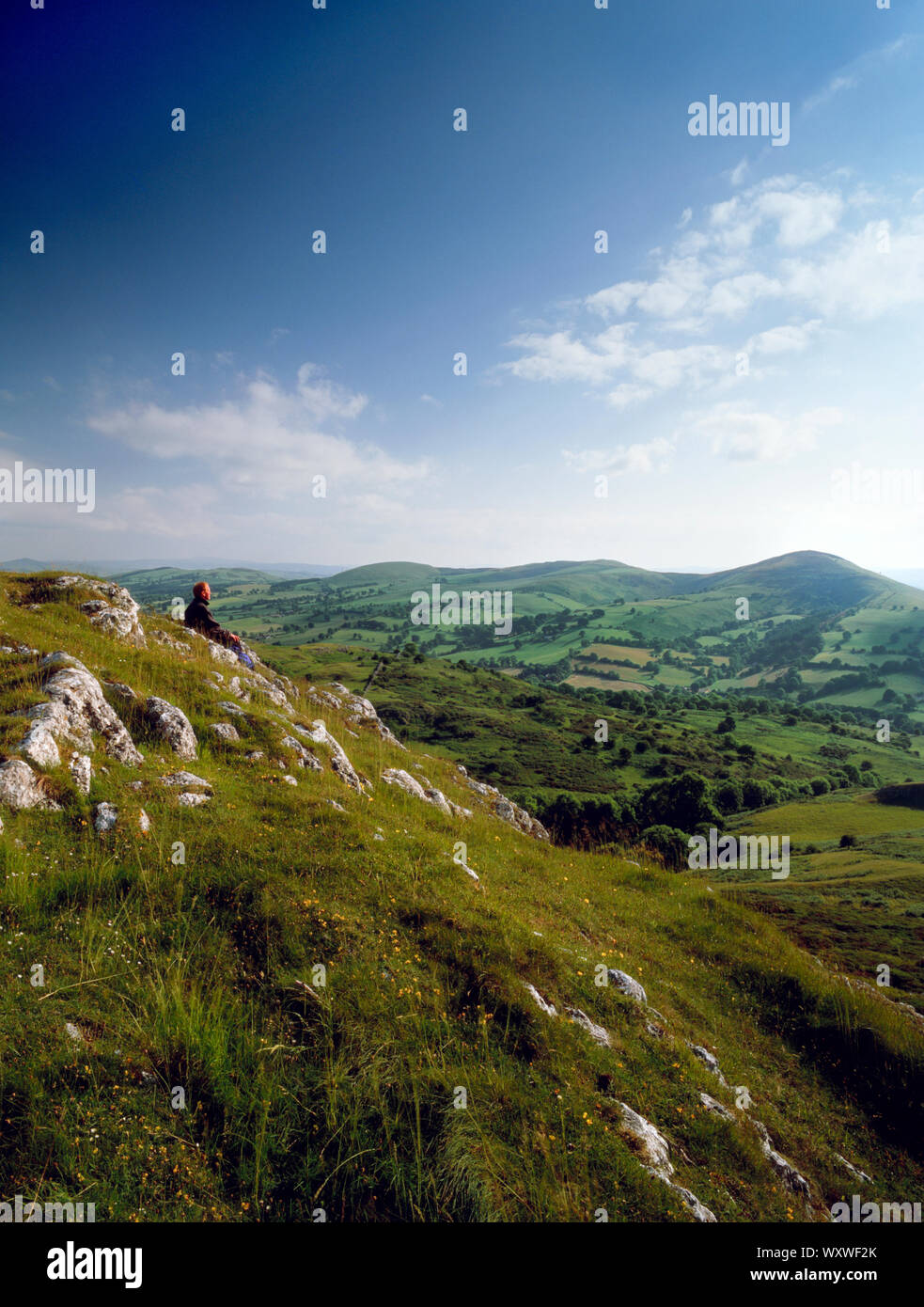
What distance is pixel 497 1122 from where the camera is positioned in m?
5.73

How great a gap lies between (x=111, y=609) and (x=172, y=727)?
8.91 m

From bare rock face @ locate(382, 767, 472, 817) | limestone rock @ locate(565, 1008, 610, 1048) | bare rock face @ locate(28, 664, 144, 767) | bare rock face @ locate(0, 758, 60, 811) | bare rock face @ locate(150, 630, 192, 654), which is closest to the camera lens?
limestone rock @ locate(565, 1008, 610, 1048)

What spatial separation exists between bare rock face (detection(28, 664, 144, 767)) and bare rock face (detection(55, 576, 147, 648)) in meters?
6.46

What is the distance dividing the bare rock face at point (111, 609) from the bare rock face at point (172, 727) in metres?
5.99

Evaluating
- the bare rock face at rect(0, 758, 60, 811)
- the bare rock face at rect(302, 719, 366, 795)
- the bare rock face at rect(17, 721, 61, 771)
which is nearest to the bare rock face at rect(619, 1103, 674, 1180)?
the bare rock face at rect(302, 719, 366, 795)

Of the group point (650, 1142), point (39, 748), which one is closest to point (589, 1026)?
point (650, 1142)

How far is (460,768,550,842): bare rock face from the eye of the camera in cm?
2284

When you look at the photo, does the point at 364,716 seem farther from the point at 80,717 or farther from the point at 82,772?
the point at 82,772

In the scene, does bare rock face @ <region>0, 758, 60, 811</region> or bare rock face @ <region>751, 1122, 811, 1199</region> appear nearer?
bare rock face @ <region>751, 1122, 811, 1199</region>

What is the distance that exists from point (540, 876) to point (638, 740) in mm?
162746

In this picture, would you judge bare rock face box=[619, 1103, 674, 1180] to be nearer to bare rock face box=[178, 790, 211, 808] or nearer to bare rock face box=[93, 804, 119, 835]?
bare rock face box=[178, 790, 211, 808]

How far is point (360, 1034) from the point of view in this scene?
20.1 feet
